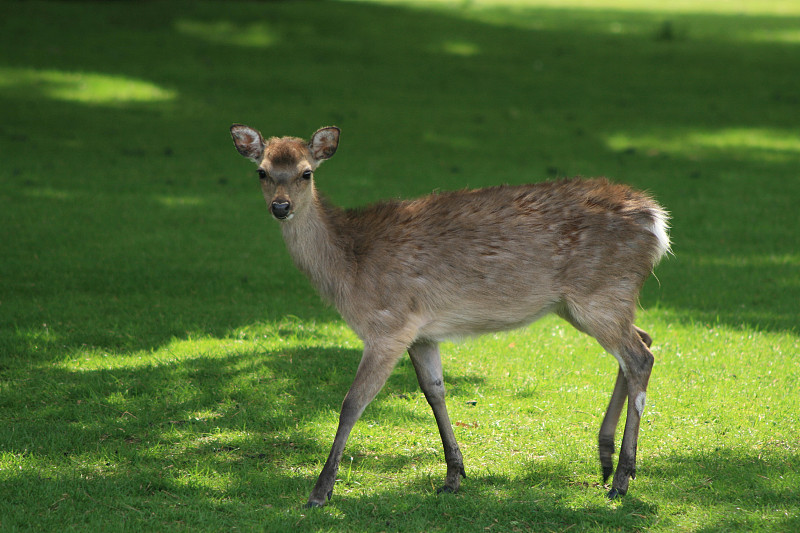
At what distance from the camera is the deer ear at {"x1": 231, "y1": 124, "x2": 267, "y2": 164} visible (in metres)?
6.02

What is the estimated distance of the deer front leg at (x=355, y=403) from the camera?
216 inches

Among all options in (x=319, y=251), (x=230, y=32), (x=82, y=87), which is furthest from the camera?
(x=230, y=32)

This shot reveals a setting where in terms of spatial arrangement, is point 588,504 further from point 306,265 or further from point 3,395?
point 3,395

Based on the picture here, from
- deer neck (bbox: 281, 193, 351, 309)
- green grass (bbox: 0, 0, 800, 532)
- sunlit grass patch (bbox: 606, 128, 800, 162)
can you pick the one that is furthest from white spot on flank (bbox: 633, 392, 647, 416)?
sunlit grass patch (bbox: 606, 128, 800, 162)

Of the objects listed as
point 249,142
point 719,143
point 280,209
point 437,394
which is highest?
point 249,142

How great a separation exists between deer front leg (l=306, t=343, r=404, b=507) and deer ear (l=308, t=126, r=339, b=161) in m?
1.38

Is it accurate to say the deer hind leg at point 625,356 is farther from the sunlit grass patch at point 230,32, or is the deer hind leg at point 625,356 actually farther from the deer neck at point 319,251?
the sunlit grass patch at point 230,32

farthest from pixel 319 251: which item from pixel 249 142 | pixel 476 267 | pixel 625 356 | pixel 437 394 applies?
pixel 625 356

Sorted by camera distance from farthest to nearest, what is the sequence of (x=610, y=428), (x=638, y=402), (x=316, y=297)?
(x=316, y=297)
(x=610, y=428)
(x=638, y=402)

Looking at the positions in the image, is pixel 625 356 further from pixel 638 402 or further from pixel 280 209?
pixel 280 209

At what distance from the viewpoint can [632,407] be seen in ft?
19.1

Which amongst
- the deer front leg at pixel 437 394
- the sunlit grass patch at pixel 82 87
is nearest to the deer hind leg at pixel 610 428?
the deer front leg at pixel 437 394

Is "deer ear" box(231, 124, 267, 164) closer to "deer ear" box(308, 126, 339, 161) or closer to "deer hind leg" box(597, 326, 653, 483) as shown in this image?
"deer ear" box(308, 126, 339, 161)

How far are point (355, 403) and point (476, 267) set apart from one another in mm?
1157
